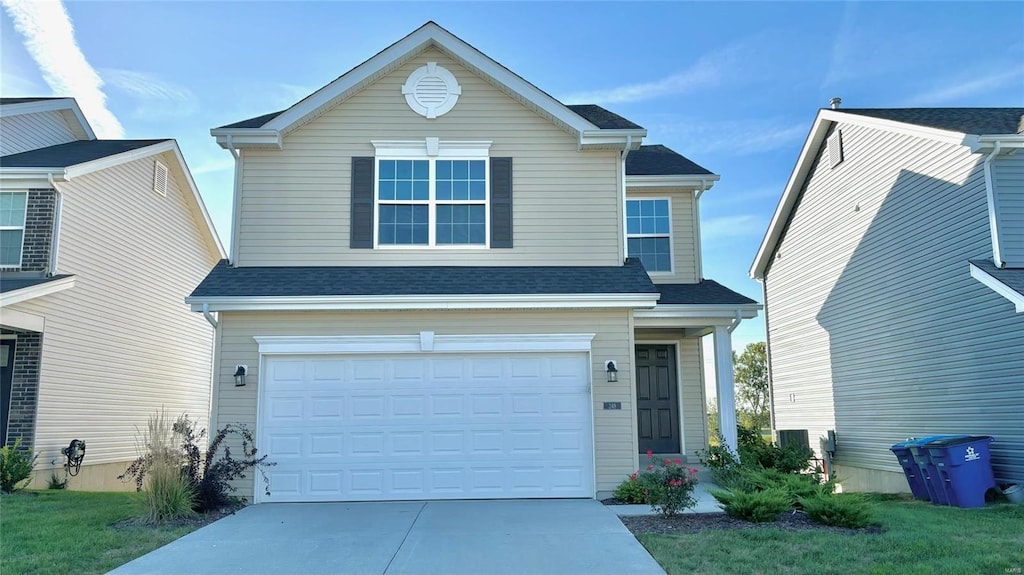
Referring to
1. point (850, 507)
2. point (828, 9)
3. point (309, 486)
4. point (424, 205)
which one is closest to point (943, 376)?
point (850, 507)

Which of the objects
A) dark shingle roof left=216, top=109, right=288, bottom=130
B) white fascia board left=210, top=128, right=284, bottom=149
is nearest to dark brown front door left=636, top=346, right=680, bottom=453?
white fascia board left=210, top=128, right=284, bottom=149

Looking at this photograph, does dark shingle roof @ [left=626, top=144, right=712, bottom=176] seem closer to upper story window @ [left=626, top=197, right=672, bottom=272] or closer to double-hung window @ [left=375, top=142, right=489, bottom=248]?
upper story window @ [left=626, top=197, right=672, bottom=272]

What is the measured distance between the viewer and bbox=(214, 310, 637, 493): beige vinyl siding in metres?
10.1

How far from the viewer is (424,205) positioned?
11.1 metres

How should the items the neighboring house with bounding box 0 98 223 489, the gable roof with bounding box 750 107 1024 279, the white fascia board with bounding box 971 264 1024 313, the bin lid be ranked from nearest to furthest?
the white fascia board with bounding box 971 264 1024 313 < the bin lid < the gable roof with bounding box 750 107 1024 279 < the neighboring house with bounding box 0 98 223 489

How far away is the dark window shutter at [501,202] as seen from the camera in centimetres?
1102

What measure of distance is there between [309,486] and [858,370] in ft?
34.8

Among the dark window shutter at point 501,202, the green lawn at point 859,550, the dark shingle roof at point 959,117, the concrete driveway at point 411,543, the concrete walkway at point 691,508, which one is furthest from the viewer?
the dark shingle roof at point 959,117

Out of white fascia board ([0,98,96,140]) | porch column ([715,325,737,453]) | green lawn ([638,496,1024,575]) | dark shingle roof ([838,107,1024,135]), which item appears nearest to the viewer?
green lawn ([638,496,1024,575])

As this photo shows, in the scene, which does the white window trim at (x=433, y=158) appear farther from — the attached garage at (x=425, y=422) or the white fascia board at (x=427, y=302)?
the attached garage at (x=425, y=422)

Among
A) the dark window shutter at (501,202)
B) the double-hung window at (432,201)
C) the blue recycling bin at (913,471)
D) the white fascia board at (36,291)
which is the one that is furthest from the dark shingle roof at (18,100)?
the blue recycling bin at (913,471)

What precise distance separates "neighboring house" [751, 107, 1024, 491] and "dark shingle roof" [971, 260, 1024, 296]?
0.12 ft

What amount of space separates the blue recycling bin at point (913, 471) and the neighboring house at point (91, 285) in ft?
44.9

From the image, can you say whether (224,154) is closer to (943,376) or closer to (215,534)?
(215,534)
